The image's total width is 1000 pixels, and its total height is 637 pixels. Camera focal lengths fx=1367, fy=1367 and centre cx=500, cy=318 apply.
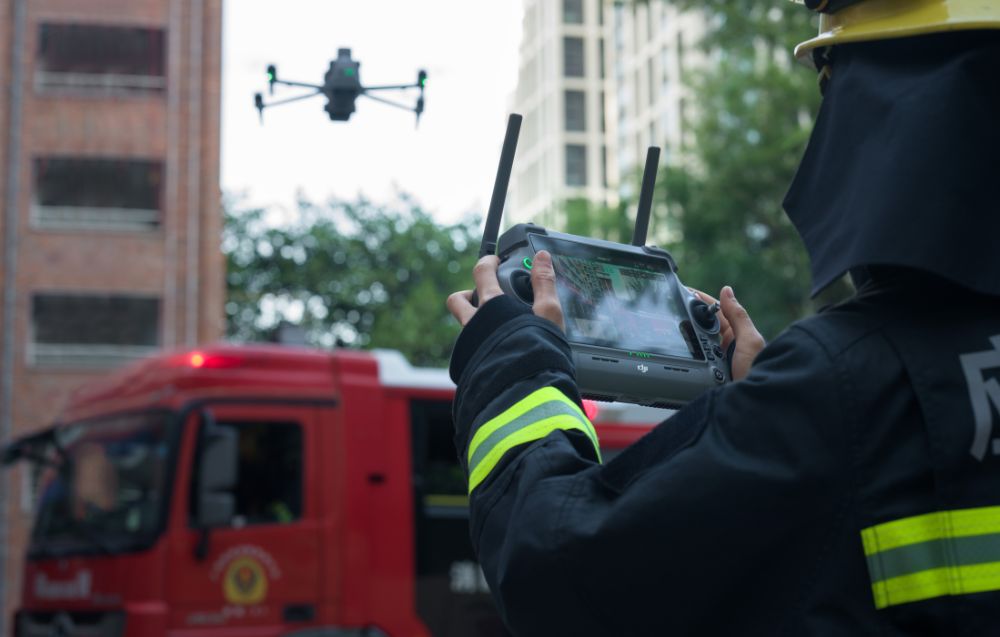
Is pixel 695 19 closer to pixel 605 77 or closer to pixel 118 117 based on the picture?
pixel 605 77

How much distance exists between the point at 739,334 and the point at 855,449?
0.75 m

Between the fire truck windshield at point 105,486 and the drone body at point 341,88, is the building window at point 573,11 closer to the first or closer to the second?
the fire truck windshield at point 105,486

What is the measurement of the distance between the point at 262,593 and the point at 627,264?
21.8ft

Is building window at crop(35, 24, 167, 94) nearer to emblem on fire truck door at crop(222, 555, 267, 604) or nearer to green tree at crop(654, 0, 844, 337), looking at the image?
green tree at crop(654, 0, 844, 337)

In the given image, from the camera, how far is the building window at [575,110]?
54094mm

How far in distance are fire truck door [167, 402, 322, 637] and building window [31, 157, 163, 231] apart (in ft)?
61.0

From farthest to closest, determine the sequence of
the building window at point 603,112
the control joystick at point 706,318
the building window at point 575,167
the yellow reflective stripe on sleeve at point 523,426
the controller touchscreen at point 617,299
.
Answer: the building window at point 575,167 < the building window at point 603,112 < the control joystick at point 706,318 < the controller touchscreen at point 617,299 < the yellow reflective stripe on sleeve at point 523,426

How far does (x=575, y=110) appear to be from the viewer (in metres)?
54.3

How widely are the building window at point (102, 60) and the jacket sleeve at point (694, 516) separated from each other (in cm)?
2592

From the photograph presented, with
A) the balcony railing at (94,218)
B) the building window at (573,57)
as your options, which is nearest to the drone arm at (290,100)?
the balcony railing at (94,218)

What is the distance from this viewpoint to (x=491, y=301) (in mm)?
1815

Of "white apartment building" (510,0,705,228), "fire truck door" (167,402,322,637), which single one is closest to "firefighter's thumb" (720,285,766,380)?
"fire truck door" (167,402,322,637)

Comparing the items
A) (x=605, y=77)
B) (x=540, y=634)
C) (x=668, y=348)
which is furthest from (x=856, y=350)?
(x=605, y=77)

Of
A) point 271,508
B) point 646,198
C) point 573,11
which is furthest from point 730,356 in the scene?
point 573,11
